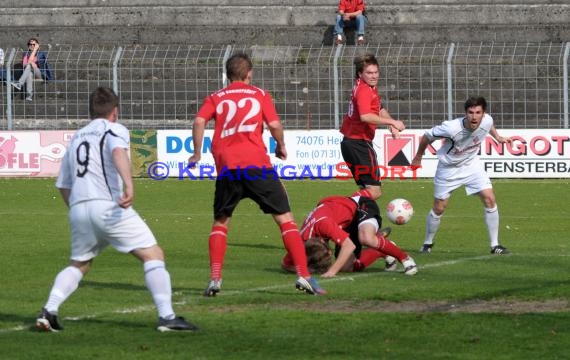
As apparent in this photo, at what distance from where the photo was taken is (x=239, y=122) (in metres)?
11.0

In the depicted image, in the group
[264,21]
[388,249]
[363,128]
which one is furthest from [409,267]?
[264,21]

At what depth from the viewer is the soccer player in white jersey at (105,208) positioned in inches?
350

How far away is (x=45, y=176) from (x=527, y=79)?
34.6 ft

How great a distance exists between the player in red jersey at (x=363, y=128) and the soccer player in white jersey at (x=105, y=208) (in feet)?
17.0

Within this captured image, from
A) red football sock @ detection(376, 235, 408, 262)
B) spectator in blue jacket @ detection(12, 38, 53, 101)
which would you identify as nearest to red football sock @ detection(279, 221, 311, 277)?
red football sock @ detection(376, 235, 408, 262)

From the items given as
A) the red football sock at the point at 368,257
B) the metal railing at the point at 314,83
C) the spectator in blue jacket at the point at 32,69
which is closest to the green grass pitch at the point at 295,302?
the red football sock at the point at 368,257

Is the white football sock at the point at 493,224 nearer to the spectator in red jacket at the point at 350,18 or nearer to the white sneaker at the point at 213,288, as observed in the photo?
the white sneaker at the point at 213,288

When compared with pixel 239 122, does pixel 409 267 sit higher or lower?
lower

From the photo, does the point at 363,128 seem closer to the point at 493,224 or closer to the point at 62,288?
the point at 493,224

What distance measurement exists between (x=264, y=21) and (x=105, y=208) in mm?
27867

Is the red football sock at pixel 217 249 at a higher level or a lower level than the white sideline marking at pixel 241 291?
higher

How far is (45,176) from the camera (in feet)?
92.4

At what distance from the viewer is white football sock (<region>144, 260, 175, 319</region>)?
29.1ft

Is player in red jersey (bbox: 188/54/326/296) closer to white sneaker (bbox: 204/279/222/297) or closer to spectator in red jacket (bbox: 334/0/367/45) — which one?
white sneaker (bbox: 204/279/222/297)
